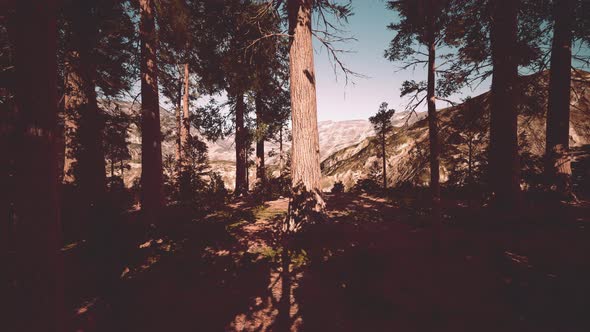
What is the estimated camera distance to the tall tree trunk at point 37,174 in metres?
2.17

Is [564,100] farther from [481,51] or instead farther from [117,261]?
[117,261]

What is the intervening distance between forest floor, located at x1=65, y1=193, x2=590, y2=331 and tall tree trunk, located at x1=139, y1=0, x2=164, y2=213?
3.00 ft

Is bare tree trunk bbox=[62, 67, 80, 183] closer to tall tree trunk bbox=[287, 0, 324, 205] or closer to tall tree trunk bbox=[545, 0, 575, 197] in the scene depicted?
tall tree trunk bbox=[287, 0, 324, 205]

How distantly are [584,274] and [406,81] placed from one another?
5.60 m

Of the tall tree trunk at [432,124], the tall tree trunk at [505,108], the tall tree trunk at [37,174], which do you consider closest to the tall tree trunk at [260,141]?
the tall tree trunk at [432,124]

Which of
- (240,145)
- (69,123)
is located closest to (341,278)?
(240,145)

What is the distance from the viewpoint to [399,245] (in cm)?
516

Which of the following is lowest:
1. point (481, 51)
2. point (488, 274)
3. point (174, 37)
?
point (488, 274)

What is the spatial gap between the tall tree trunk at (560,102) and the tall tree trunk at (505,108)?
107 inches

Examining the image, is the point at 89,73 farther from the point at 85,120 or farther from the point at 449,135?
the point at 449,135

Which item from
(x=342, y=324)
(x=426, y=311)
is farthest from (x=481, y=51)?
(x=342, y=324)

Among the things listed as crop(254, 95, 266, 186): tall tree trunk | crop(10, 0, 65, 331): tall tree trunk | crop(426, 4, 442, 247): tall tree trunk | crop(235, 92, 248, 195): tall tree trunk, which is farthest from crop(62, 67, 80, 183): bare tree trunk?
crop(426, 4, 442, 247): tall tree trunk

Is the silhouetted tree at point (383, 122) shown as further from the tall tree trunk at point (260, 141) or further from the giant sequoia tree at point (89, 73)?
the giant sequoia tree at point (89, 73)

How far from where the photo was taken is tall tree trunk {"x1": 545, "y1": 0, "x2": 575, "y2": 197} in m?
7.61
